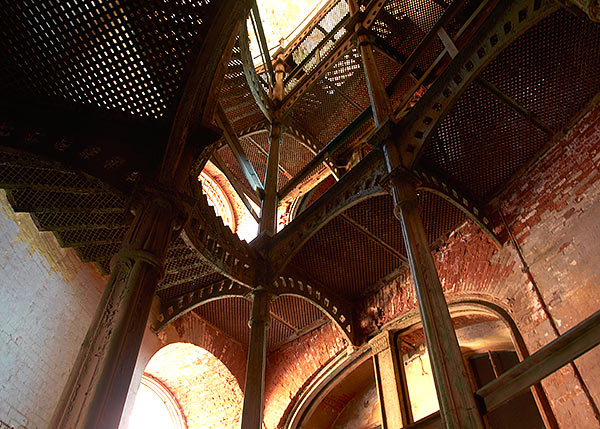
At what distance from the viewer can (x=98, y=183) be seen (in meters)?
4.47

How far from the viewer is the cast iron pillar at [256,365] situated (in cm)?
532

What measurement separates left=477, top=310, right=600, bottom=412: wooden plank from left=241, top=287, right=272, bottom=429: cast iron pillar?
304 cm

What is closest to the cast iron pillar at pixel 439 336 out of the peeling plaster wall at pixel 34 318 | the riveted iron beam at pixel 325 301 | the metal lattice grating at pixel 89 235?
the riveted iron beam at pixel 325 301

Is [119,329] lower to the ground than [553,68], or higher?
lower

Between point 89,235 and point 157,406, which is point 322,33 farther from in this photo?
point 157,406

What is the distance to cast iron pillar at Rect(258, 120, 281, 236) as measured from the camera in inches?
303

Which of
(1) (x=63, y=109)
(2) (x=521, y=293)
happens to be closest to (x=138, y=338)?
(1) (x=63, y=109)

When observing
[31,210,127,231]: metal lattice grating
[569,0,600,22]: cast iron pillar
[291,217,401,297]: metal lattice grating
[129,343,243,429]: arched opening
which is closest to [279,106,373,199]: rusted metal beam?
[291,217,401,297]: metal lattice grating

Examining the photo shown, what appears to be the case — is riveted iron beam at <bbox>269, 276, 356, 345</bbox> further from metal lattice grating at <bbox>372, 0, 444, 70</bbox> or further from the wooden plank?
metal lattice grating at <bbox>372, 0, 444, 70</bbox>

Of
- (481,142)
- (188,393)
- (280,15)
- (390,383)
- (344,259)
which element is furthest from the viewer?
(280,15)

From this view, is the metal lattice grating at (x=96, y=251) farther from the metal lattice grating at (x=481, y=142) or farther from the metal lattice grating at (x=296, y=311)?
the metal lattice grating at (x=481, y=142)

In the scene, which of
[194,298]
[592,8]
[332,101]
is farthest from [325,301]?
[592,8]

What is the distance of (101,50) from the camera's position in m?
4.30

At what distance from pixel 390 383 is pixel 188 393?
4645 mm
